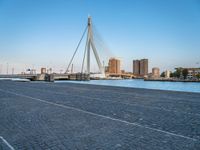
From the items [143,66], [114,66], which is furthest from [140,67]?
[114,66]

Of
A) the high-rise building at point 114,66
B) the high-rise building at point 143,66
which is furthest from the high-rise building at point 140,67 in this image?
the high-rise building at point 114,66

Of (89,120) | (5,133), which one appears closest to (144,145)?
(89,120)

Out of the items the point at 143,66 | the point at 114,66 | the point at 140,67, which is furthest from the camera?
→ the point at 140,67

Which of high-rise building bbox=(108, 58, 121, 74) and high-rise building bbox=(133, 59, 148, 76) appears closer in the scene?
high-rise building bbox=(108, 58, 121, 74)

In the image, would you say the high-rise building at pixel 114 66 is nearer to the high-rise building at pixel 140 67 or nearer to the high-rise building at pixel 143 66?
the high-rise building at pixel 140 67

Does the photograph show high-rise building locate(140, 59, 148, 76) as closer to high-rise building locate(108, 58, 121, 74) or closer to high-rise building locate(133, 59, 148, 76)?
high-rise building locate(133, 59, 148, 76)

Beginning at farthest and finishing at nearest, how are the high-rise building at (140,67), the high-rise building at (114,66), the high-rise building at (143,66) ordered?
the high-rise building at (143,66)
the high-rise building at (140,67)
the high-rise building at (114,66)

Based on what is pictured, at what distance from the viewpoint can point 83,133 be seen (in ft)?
15.2

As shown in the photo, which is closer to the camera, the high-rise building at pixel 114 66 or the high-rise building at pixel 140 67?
the high-rise building at pixel 114 66

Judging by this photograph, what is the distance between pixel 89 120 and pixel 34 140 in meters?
2.28

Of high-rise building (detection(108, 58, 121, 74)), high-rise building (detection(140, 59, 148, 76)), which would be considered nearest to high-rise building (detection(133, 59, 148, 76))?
high-rise building (detection(140, 59, 148, 76))

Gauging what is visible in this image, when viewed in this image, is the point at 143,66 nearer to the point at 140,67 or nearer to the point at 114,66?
the point at 140,67

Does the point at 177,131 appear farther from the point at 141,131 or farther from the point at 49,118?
the point at 49,118

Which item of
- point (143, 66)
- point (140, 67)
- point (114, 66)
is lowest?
point (114, 66)
